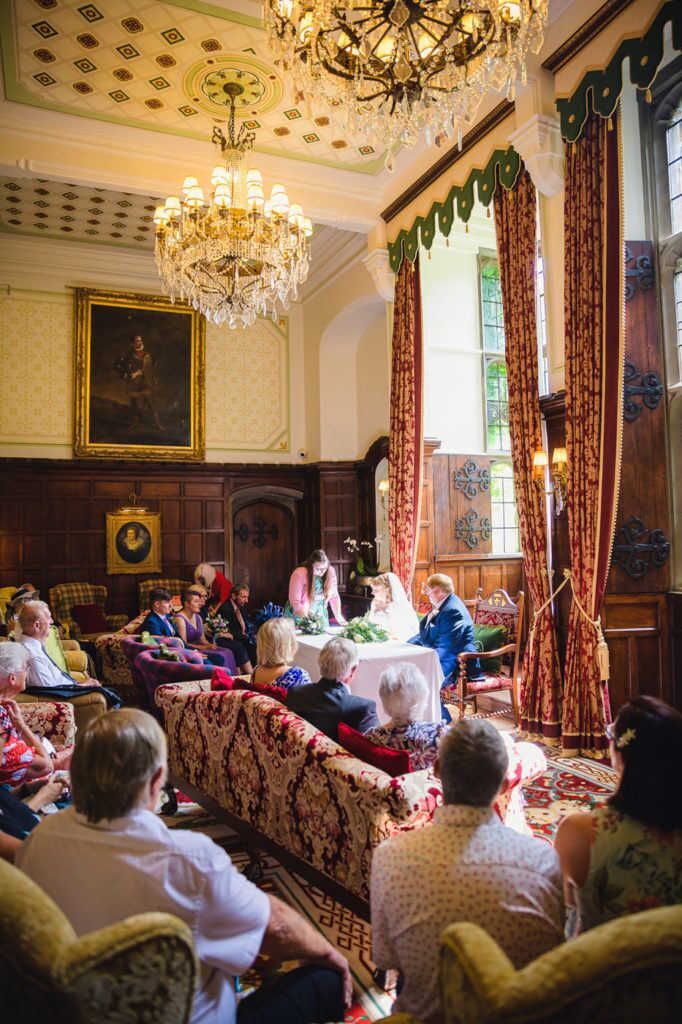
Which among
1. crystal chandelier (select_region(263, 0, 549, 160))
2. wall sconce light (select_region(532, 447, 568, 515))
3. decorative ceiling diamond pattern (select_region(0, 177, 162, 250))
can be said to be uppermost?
decorative ceiling diamond pattern (select_region(0, 177, 162, 250))

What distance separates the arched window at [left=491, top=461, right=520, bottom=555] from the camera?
427 inches

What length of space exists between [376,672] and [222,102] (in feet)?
19.9

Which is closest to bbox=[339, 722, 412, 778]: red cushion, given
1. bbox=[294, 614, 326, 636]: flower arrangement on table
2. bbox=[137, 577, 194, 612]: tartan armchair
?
bbox=[294, 614, 326, 636]: flower arrangement on table

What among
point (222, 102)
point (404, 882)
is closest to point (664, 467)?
point (404, 882)

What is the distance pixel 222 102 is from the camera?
7047mm

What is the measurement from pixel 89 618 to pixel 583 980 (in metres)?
10.2

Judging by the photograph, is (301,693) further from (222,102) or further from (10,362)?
(10,362)

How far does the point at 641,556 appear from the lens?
18.5 feet

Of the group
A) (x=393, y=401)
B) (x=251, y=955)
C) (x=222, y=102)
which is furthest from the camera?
(x=393, y=401)

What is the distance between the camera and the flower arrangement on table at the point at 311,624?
6238 millimetres

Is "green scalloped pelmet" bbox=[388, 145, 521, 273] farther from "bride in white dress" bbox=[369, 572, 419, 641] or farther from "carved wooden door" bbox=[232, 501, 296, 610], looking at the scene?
"carved wooden door" bbox=[232, 501, 296, 610]

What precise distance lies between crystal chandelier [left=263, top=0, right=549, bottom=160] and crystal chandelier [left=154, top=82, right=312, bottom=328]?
204cm

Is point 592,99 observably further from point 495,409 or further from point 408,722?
point 495,409

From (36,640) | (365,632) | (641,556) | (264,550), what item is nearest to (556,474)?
(641,556)
